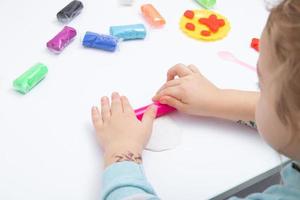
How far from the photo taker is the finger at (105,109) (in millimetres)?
570

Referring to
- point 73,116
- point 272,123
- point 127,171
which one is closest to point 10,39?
point 73,116

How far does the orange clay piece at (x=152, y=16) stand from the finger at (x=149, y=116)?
0.20 meters

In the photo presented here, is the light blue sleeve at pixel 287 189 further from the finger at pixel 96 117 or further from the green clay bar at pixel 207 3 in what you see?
the green clay bar at pixel 207 3

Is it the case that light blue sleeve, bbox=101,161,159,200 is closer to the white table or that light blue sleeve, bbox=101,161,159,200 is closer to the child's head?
the white table

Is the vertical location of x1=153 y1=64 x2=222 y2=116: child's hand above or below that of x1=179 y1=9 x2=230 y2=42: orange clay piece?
below

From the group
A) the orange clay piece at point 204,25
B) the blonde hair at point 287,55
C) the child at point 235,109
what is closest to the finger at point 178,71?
the child at point 235,109

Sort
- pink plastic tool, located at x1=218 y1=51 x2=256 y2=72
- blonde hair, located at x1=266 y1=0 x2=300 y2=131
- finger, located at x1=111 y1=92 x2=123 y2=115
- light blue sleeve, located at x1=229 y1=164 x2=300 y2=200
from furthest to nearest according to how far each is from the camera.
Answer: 1. pink plastic tool, located at x1=218 y1=51 x2=256 y2=72
2. finger, located at x1=111 y1=92 x2=123 y2=115
3. light blue sleeve, located at x1=229 y1=164 x2=300 y2=200
4. blonde hair, located at x1=266 y1=0 x2=300 y2=131

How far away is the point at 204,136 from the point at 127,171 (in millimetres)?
113

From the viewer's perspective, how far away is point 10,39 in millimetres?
675

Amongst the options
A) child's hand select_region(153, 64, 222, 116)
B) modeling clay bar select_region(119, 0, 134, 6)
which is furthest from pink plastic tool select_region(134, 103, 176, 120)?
modeling clay bar select_region(119, 0, 134, 6)

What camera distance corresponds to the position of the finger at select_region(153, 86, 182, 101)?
60 centimetres

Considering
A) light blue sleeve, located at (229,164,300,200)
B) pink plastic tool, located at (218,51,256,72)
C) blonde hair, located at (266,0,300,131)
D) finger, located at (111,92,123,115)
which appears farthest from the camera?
pink plastic tool, located at (218,51,256,72)

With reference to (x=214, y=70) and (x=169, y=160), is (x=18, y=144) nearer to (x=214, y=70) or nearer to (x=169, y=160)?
(x=169, y=160)

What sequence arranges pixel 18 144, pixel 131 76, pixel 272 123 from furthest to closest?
pixel 131 76
pixel 18 144
pixel 272 123
